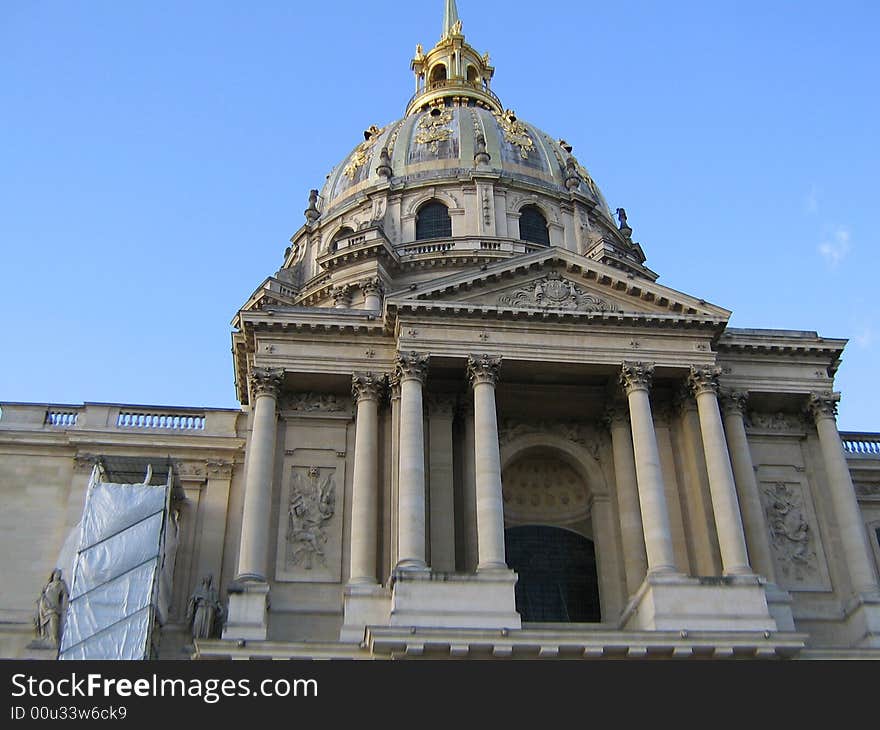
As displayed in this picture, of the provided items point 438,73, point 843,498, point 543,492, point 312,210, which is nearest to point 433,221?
point 312,210

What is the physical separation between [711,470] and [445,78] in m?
42.2

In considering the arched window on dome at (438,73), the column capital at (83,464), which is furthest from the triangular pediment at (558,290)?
the arched window on dome at (438,73)

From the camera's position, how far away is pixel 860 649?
2480 centimetres

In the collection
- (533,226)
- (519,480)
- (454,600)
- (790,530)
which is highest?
(533,226)

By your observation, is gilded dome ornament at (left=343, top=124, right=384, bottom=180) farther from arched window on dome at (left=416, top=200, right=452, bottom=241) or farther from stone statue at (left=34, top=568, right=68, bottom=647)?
stone statue at (left=34, top=568, right=68, bottom=647)

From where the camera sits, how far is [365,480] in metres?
26.7

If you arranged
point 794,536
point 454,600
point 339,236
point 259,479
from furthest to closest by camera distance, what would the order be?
point 339,236 → point 794,536 → point 259,479 → point 454,600

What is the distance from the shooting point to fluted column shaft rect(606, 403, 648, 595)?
88.7 ft

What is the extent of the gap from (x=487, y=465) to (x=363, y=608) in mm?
4668

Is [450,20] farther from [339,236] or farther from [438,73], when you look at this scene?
[339,236]

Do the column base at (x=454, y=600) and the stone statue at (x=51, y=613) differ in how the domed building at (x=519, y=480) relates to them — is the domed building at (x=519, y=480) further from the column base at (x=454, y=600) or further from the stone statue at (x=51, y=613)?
the stone statue at (x=51, y=613)

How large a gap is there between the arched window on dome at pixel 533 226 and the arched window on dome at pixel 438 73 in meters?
19.3
